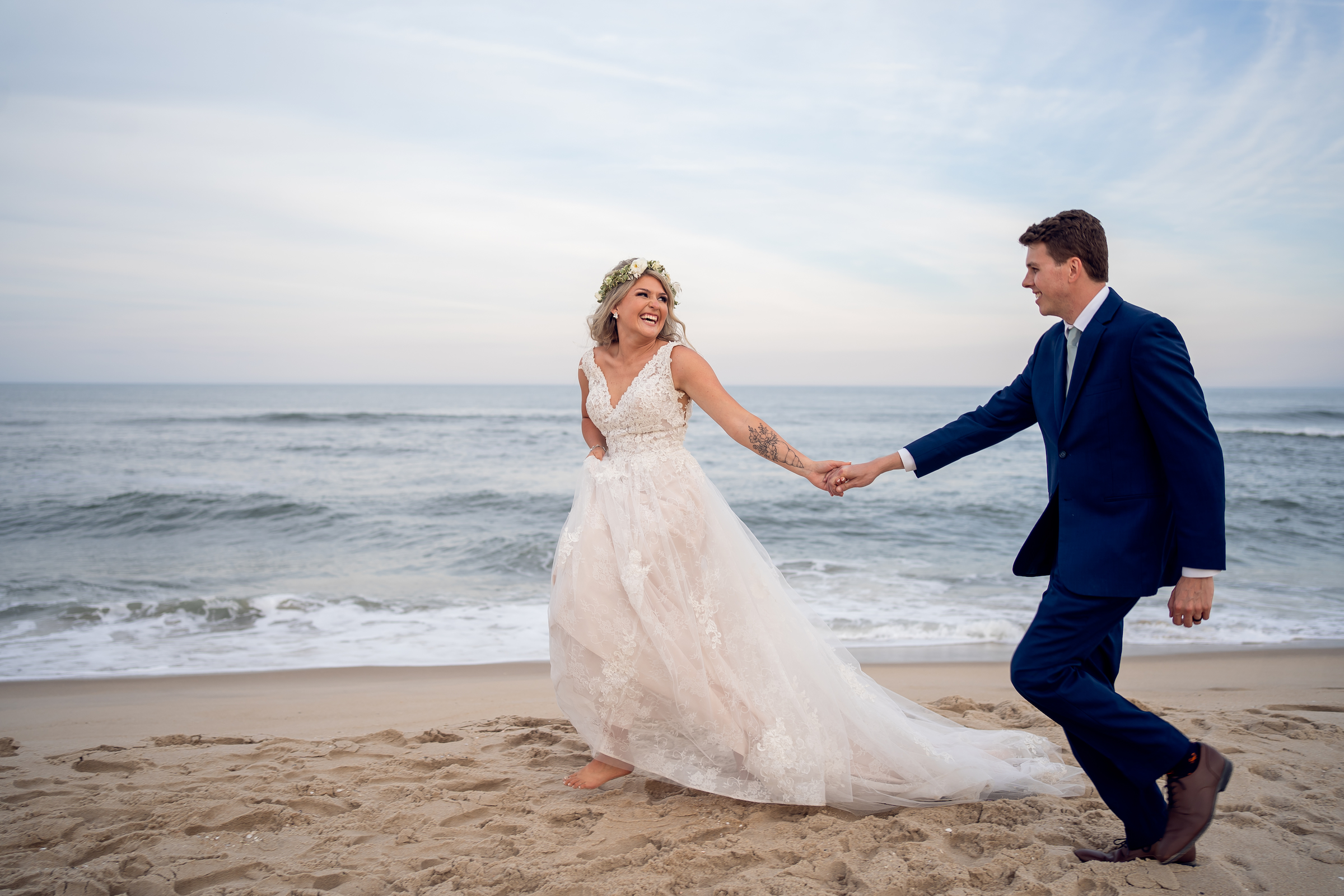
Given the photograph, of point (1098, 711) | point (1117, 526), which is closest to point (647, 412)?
point (1117, 526)

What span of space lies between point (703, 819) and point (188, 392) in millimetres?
86238

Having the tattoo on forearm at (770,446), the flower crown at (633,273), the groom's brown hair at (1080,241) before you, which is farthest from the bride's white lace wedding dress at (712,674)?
the groom's brown hair at (1080,241)

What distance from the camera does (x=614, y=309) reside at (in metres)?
3.74

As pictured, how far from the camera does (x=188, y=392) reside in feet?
245

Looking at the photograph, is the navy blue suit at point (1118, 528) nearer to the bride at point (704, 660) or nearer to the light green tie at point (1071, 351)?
the light green tie at point (1071, 351)

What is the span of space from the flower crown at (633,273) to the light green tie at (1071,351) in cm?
181

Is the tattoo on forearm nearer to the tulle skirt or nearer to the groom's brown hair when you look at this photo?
the tulle skirt

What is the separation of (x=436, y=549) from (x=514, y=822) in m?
8.43

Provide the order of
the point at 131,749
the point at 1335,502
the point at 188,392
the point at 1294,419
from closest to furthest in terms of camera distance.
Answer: the point at 131,749
the point at 1335,502
the point at 1294,419
the point at 188,392

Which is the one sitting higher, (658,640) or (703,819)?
(658,640)

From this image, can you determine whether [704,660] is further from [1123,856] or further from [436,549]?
[436,549]

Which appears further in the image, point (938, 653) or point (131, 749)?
point (938, 653)

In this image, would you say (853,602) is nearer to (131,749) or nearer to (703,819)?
(703,819)

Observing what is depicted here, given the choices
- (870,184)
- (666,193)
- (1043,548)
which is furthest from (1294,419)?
(1043,548)
